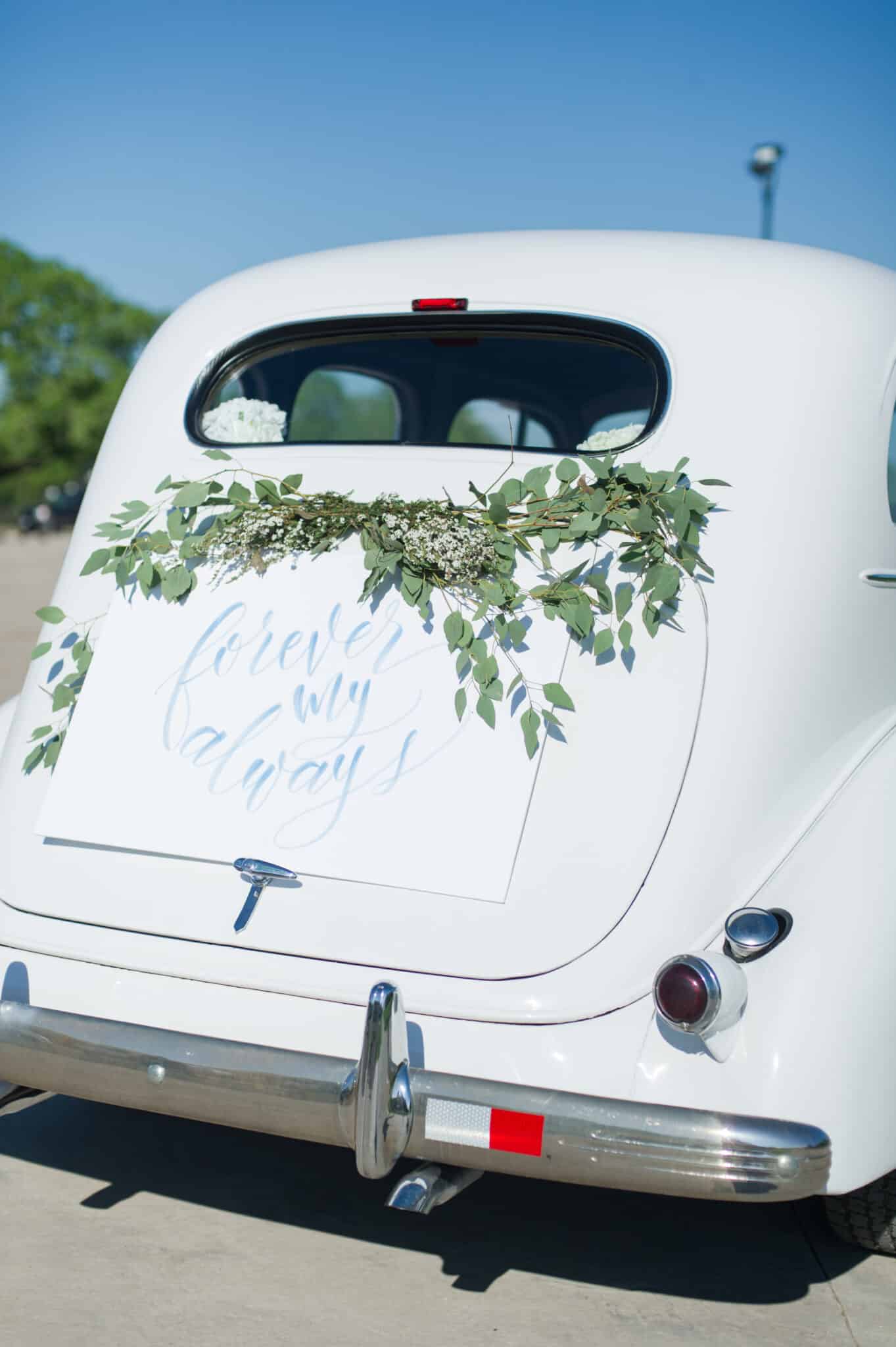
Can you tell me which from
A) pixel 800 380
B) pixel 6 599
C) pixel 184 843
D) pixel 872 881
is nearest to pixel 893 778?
pixel 872 881

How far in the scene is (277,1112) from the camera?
272cm

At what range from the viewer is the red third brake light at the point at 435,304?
136 inches

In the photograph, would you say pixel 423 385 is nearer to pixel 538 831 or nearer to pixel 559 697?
pixel 559 697

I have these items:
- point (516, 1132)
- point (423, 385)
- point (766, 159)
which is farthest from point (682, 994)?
point (766, 159)

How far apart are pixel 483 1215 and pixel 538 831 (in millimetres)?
1157

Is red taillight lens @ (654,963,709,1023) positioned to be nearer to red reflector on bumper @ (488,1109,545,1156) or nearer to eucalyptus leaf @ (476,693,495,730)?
red reflector on bumper @ (488,1109,545,1156)

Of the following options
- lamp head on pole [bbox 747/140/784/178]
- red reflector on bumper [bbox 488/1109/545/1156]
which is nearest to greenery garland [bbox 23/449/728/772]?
red reflector on bumper [bbox 488/1109/545/1156]

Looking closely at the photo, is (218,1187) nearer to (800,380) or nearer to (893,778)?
(893,778)

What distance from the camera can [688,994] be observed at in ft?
8.48

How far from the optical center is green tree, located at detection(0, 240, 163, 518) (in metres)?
63.0

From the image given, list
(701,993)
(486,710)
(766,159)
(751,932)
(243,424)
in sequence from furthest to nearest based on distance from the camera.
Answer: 1. (766,159)
2. (243,424)
3. (486,710)
4. (751,932)
5. (701,993)

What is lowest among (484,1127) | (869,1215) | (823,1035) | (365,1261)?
(365,1261)

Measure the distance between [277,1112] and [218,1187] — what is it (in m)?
0.96

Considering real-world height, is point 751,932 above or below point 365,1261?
above
